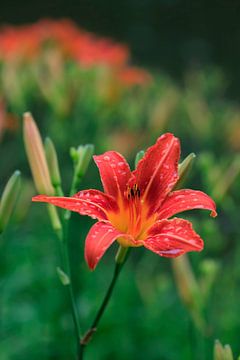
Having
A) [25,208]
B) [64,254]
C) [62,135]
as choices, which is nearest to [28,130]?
[64,254]

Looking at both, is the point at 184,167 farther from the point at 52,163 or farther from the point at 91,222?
the point at 91,222

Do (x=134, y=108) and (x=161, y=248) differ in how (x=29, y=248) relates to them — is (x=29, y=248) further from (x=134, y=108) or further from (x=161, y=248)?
(x=161, y=248)

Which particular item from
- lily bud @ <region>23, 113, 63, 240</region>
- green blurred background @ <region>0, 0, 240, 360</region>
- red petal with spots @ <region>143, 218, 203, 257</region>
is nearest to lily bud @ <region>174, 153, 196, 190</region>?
red petal with spots @ <region>143, 218, 203, 257</region>

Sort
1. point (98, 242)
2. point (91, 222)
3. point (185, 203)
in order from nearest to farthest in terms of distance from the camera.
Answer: point (98, 242), point (185, 203), point (91, 222)

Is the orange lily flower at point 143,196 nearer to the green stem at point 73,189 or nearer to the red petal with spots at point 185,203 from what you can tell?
the red petal with spots at point 185,203

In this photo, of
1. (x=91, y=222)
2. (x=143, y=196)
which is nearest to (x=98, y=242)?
(x=143, y=196)
